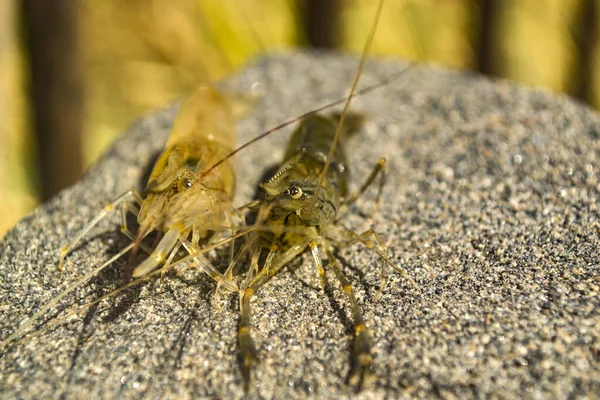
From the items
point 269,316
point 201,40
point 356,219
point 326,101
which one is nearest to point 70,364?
point 269,316

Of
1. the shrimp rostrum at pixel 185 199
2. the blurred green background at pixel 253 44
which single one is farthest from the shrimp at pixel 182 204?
the blurred green background at pixel 253 44

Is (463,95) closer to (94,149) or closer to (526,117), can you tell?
(526,117)

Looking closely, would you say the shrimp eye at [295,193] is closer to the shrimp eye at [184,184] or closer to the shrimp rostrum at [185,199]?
the shrimp rostrum at [185,199]

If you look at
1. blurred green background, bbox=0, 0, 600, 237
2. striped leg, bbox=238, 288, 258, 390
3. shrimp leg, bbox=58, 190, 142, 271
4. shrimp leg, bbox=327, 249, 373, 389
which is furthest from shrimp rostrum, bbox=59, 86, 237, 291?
blurred green background, bbox=0, 0, 600, 237

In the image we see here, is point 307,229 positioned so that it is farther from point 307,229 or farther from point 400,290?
point 400,290

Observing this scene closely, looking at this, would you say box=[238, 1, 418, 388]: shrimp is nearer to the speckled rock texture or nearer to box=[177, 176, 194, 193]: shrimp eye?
the speckled rock texture

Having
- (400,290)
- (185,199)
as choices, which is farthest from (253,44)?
(400,290)
